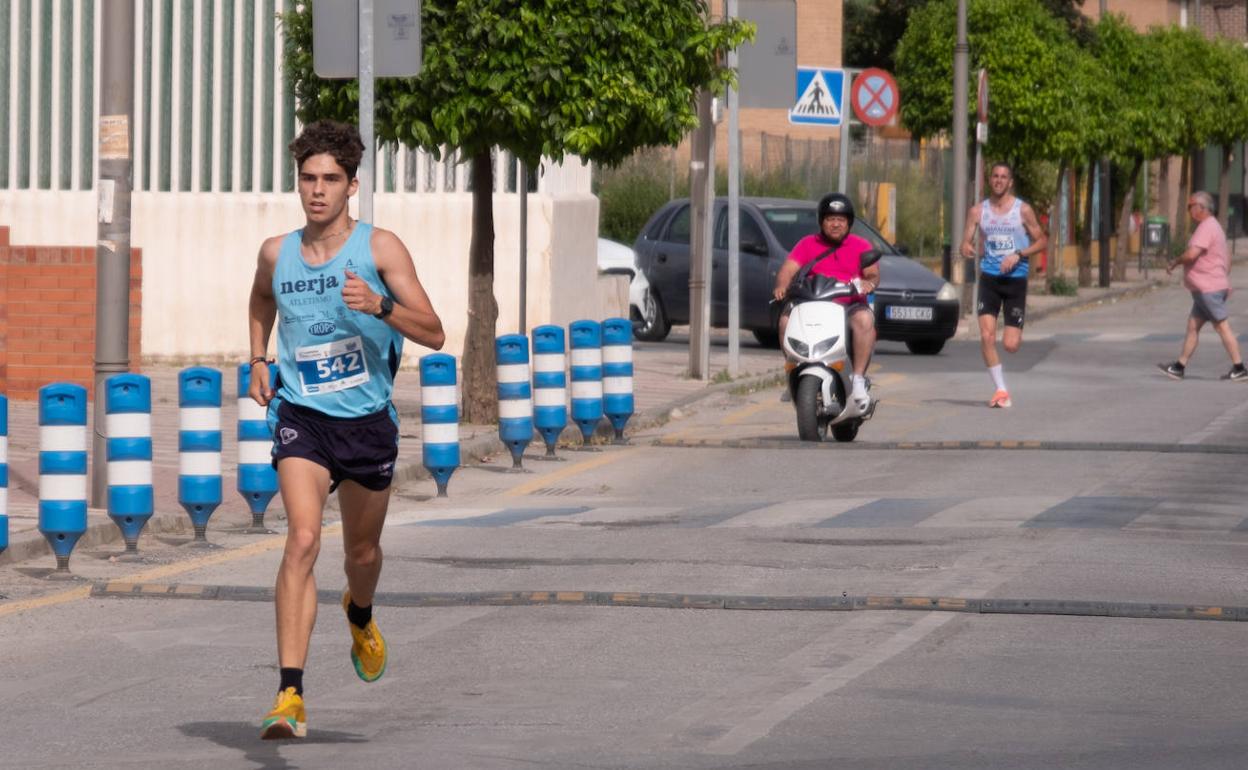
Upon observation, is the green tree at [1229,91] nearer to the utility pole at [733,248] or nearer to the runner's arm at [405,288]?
the utility pole at [733,248]

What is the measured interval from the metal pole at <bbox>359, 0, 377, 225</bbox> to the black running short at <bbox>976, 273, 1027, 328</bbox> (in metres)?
6.59

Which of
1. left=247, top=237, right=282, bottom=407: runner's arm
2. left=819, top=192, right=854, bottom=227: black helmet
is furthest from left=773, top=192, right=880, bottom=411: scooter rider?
left=247, top=237, right=282, bottom=407: runner's arm

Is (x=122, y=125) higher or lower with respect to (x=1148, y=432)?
higher

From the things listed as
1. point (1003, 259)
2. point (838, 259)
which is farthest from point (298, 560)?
point (1003, 259)

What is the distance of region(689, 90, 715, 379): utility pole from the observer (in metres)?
20.9

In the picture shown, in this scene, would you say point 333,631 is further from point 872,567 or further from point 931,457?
point 931,457

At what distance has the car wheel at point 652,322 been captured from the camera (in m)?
27.2

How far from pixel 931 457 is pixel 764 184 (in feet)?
76.7

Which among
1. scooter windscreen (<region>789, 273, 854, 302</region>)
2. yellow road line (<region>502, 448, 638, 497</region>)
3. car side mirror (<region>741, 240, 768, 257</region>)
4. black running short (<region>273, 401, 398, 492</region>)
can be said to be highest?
car side mirror (<region>741, 240, 768, 257</region>)

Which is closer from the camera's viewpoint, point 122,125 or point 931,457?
point 122,125

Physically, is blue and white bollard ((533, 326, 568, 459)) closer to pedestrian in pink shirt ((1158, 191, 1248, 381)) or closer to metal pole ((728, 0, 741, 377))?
metal pole ((728, 0, 741, 377))

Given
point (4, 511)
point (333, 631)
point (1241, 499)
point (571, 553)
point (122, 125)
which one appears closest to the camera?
point (333, 631)

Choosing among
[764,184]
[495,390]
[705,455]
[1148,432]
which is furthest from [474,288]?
[764,184]

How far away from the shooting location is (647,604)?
9289 millimetres
